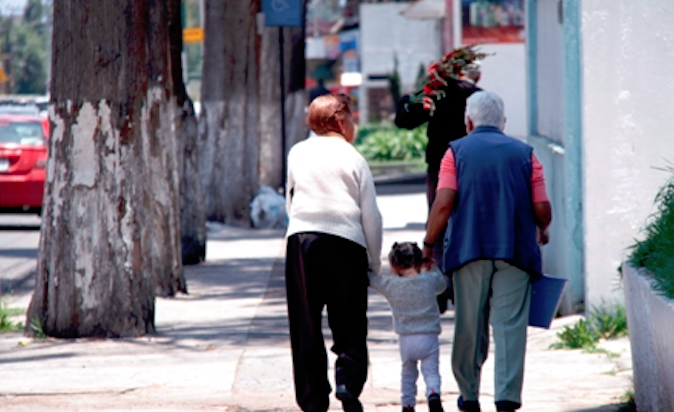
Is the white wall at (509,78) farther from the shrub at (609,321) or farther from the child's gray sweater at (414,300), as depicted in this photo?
the child's gray sweater at (414,300)

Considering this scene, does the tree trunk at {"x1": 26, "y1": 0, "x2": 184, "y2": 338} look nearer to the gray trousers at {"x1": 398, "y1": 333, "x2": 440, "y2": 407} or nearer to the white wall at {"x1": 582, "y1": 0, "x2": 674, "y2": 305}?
the white wall at {"x1": 582, "y1": 0, "x2": 674, "y2": 305}

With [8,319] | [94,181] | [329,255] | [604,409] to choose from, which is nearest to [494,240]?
[329,255]

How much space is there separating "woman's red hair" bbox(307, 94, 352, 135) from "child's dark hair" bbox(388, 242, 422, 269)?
0.63 m

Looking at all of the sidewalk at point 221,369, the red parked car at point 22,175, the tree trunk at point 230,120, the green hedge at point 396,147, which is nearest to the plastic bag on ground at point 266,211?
the tree trunk at point 230,120

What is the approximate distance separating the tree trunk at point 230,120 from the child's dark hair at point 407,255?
40.9ft

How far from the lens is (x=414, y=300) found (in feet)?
20.0

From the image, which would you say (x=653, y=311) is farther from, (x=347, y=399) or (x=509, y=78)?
(x=509, y=78)

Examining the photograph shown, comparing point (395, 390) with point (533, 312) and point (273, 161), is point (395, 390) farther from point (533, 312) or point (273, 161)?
point (273, 161)

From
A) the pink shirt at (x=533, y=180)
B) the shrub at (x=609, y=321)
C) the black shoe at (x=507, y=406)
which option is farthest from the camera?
the shrub at (x=609, y=321)

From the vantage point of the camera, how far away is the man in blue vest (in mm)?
5934

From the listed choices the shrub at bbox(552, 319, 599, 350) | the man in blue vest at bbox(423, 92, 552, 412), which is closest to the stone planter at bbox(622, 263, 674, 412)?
the man in blue vest at bbox(423, 92, 552, 412)

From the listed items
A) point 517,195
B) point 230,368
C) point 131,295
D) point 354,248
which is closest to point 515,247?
point 517,195

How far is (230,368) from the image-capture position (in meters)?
7.72

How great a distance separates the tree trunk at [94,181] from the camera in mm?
8766
